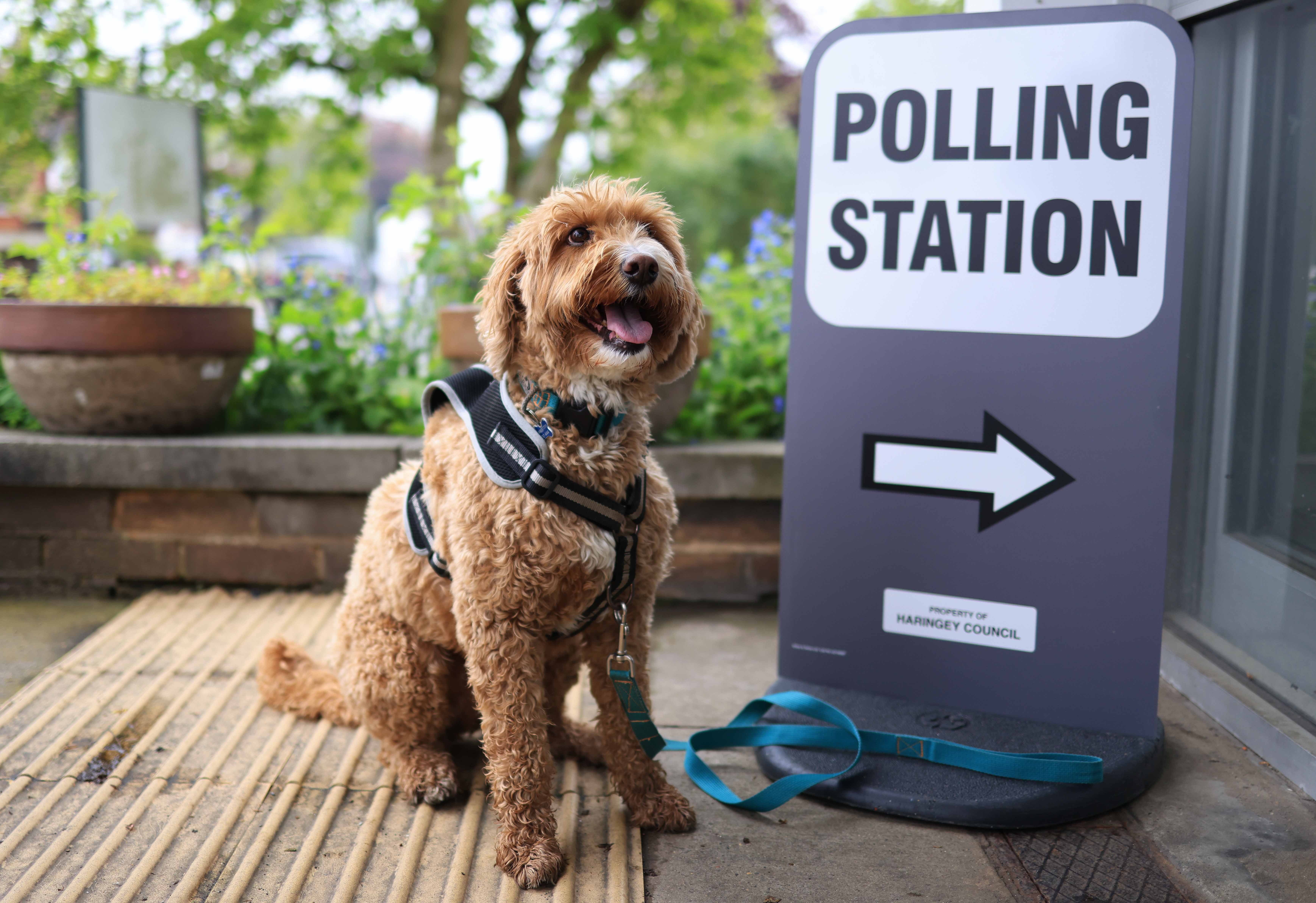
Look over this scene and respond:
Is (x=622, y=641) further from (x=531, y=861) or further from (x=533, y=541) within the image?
(x=531, y=861)

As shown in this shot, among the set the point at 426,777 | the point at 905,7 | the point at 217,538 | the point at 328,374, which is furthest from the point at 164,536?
the point at 905,7

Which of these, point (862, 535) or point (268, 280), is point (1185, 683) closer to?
point (862, 535)

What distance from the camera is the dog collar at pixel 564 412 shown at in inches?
82.5

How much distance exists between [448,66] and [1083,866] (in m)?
9.31

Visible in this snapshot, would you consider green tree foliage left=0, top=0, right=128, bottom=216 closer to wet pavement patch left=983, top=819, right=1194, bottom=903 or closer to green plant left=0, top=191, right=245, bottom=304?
A: green plant left=0, top=191, right=245, bottom=304

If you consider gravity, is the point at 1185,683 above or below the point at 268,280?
below

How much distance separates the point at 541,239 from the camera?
76.6 inches

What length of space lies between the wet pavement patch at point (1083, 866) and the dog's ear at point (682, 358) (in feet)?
4.46

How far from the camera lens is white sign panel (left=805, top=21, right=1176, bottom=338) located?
237 centimetres

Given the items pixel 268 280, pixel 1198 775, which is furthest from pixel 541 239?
pixel 268 280

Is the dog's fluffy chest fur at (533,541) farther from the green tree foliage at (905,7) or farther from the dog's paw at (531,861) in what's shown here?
the green tree foliage at (905,7)

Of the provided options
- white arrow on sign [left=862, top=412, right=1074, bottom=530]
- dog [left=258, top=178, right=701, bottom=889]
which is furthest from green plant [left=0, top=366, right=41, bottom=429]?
white arrow on sign [left=862, top=412, right=1074, bottom=530]

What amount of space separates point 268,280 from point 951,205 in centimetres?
380

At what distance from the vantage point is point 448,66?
31.1 feet
